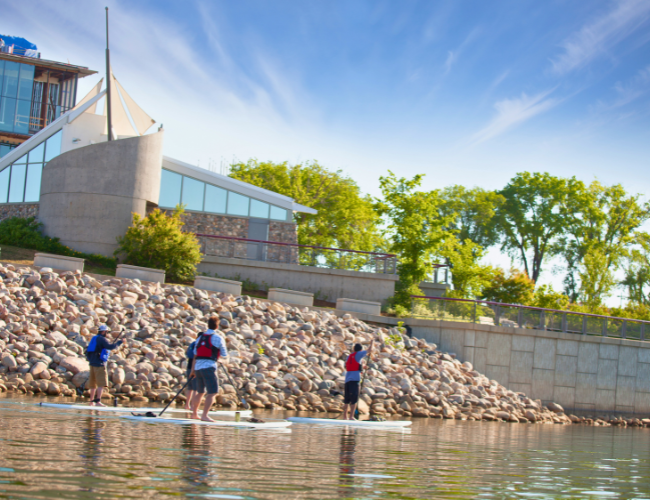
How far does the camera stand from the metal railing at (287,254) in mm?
28516

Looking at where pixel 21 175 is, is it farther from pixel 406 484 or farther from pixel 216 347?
pixel 406 484

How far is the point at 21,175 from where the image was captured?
115ft

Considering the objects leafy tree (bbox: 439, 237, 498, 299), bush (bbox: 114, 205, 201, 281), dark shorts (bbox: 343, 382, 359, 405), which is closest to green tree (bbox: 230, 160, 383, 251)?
leafy tree (bbox: 439, 237, 498, 299)

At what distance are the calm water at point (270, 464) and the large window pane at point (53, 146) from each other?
24813 mm

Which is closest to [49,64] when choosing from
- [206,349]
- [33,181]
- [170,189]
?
[33,181]

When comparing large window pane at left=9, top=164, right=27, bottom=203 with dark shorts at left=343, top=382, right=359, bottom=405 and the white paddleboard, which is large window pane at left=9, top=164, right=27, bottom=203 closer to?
dark shorts at left=343, top=382, right=359, bottom=405

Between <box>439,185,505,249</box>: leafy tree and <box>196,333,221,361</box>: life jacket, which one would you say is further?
<box>439,185,505,249</box>: leafy tree

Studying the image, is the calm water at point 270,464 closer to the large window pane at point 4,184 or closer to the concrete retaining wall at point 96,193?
the concrete retaining wall at point 96,193

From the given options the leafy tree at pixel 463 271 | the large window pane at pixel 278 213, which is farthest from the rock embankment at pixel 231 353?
the leafy tree at pixel 463 271

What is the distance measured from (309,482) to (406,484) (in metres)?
1.01

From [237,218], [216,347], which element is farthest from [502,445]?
[237,218]

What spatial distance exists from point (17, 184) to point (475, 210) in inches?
1491

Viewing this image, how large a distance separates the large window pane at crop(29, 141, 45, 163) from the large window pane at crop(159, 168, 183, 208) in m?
7.06

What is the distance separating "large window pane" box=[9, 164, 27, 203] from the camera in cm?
3475
